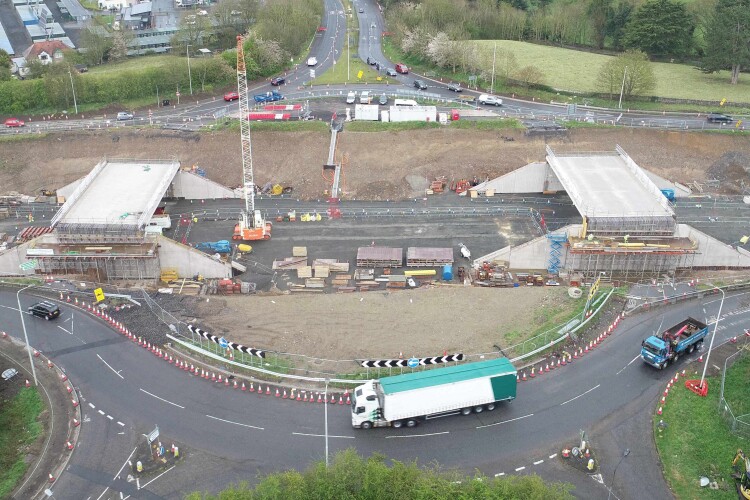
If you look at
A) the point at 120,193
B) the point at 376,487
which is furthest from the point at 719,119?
the point at 376,487

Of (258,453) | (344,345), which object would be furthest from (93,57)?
(258,453)

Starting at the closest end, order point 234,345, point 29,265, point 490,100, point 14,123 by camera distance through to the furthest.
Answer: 1. point 234,345
2. point 29,265
3. point 14,123
4. point 490,100

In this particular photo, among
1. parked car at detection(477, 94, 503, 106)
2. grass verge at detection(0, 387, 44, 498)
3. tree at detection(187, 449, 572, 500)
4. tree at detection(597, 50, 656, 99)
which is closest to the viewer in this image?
tree at detection(187, 449, 572, 500)

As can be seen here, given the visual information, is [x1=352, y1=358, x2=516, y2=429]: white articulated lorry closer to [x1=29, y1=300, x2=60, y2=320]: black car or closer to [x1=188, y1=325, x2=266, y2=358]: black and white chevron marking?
[x1=188, y1=325, x2=266, y2=358]: black and white chevron marking

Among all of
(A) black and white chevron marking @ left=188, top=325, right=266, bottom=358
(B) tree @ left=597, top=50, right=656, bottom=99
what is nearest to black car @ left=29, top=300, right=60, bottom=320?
(A) black and white chevron marking @ left=188, top=325, right=266, bottom=358

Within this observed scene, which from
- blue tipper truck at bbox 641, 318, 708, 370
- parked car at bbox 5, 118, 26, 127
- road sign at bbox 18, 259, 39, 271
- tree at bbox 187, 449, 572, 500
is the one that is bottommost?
road sign at bbox 18, 259, 39, 271

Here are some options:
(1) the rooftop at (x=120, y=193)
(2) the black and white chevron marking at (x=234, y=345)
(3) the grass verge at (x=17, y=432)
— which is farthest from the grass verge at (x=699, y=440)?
(1) the rooftop at (x=120, y=193)

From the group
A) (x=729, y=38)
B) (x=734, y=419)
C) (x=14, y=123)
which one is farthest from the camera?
(x=729, y=38)

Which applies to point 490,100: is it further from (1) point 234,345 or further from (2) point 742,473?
(2) point 742,473
